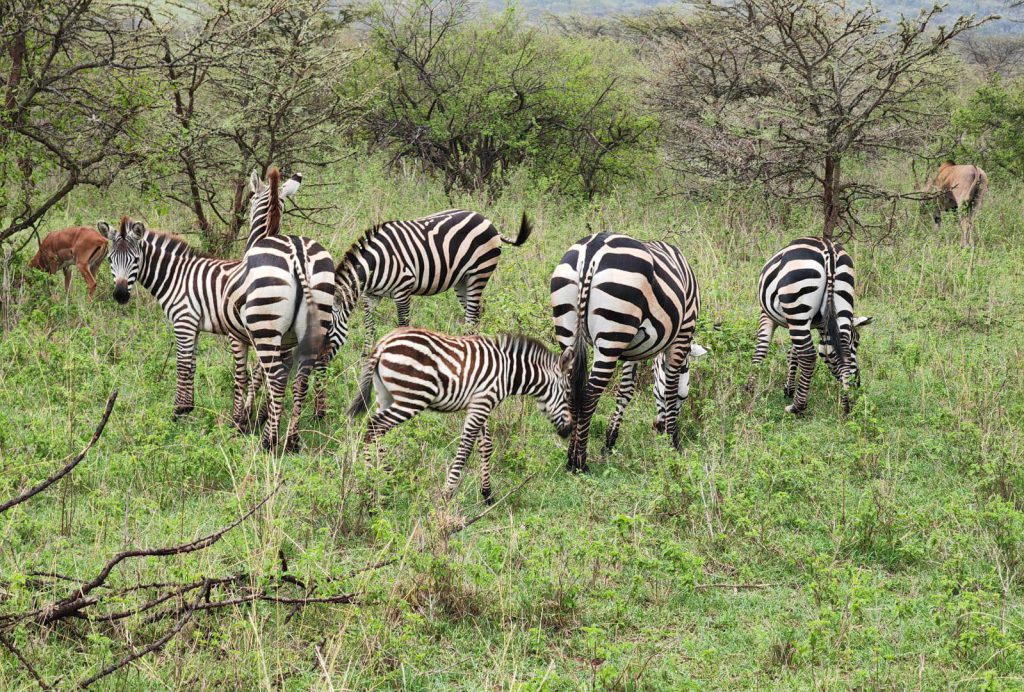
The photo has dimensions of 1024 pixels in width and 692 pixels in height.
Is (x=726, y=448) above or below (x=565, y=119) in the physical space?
below

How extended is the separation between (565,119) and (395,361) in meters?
9.49

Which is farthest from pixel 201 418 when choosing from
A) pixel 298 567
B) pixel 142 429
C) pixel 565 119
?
pixel 565 119

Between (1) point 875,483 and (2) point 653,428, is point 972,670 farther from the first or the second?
(2) point 653,428

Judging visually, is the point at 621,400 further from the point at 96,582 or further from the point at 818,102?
the point at 818,102

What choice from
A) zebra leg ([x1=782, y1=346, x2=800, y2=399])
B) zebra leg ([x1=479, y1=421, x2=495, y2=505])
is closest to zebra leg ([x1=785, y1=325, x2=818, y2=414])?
zebra leg ([x1=782, y1=346, x2=800, y2=399])

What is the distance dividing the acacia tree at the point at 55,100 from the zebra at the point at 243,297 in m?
1.56

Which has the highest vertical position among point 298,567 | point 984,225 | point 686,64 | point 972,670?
point 686,64

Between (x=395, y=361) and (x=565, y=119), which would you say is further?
(x=565, y=119)

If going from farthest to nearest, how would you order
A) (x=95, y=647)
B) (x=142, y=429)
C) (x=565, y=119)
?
(x=565, y=119), (x=142, y=429), (x=95, y=647)

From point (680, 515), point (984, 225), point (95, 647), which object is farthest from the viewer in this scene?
point (984, 225)

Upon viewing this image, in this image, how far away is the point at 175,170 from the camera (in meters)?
9.63

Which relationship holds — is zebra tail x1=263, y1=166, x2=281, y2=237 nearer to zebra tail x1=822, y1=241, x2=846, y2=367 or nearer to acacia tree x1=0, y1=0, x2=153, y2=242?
acacia tree x1=0, y1=0, x2=153, y2=242

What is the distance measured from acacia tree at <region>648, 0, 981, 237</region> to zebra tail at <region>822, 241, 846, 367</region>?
3.46m

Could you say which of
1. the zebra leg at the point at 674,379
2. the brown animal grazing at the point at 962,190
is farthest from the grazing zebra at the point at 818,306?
the brown animal grazing at the point at 962,190
